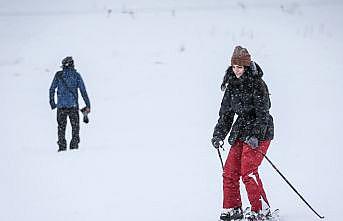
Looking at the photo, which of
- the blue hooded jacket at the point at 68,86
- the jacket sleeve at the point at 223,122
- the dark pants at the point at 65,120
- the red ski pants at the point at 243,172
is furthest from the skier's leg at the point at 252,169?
A: the dark pants at the point at 65,120

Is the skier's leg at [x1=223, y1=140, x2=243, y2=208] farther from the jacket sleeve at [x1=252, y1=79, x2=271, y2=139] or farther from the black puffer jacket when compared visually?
the jacket sleeve at [x1=252, y1=79, x2=271, y2=139]

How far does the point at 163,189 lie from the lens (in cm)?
830

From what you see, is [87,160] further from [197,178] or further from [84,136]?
[84,136]

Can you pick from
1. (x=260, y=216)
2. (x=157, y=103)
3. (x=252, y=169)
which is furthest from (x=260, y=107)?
(x=157, y=103)

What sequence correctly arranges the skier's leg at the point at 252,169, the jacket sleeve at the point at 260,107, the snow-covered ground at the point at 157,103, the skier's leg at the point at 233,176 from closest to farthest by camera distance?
the jacket sleeve at the point at 260,107
the skier's leg at the point at 252,169
the skier's leg at the point at 233,176
the snow-covered ground at the point at 157,103

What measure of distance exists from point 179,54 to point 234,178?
58.7 feet

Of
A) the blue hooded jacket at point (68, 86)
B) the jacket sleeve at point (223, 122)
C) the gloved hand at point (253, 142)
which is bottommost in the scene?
the gloved hand at point (253, 142)

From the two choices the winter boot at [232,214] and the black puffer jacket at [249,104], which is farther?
the winter boot at [232,214]

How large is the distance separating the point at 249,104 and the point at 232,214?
3.51 ft

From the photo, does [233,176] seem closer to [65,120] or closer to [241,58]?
[241,58]

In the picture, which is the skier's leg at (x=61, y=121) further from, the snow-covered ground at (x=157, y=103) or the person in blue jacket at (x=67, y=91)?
the snow-covered ground at (x=157, y=103)

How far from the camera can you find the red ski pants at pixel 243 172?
5.93 meters

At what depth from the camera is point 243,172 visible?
5.95 m

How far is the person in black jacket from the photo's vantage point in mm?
5824
